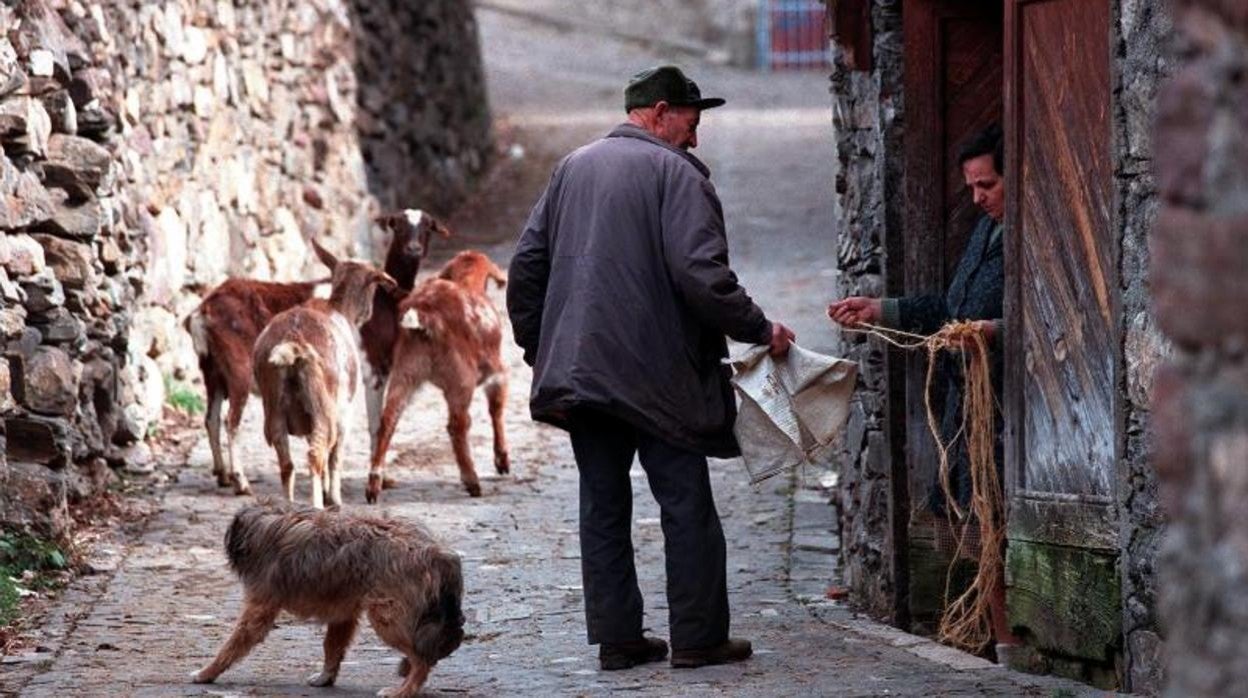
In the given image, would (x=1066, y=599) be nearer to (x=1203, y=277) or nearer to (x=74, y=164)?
(x=1203, y=277)

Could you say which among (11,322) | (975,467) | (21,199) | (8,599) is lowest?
(8,599)

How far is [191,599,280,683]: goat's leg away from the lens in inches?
265

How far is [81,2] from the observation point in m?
11.3

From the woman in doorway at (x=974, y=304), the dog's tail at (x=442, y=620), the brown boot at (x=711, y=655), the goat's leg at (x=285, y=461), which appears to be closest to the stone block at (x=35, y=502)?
the goat's leg at (x=285, y=461)

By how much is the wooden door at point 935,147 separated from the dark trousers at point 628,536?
45.7 inches

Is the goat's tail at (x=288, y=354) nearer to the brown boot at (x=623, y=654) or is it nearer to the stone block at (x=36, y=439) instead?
the stone block at (x=36, y=439)

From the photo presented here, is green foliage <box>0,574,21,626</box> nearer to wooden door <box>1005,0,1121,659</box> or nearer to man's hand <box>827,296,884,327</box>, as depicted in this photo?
man's hand <box>827,296,884,327</box>

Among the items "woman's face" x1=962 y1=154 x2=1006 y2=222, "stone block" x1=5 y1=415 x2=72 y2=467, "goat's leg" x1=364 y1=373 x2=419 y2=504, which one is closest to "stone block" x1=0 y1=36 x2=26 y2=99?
"stone block" x1=5 y1=415 x2=72 y2=467

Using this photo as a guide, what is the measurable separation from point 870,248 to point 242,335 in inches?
176

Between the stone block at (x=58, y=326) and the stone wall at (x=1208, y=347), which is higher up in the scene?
the stone wall at (x=1208, y=347)

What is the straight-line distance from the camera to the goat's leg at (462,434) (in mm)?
11102

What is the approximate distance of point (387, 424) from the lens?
11.1 m

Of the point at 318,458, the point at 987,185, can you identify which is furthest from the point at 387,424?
the point at 987,185

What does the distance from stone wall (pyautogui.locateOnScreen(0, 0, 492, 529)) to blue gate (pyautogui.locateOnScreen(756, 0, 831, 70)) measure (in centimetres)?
1128
